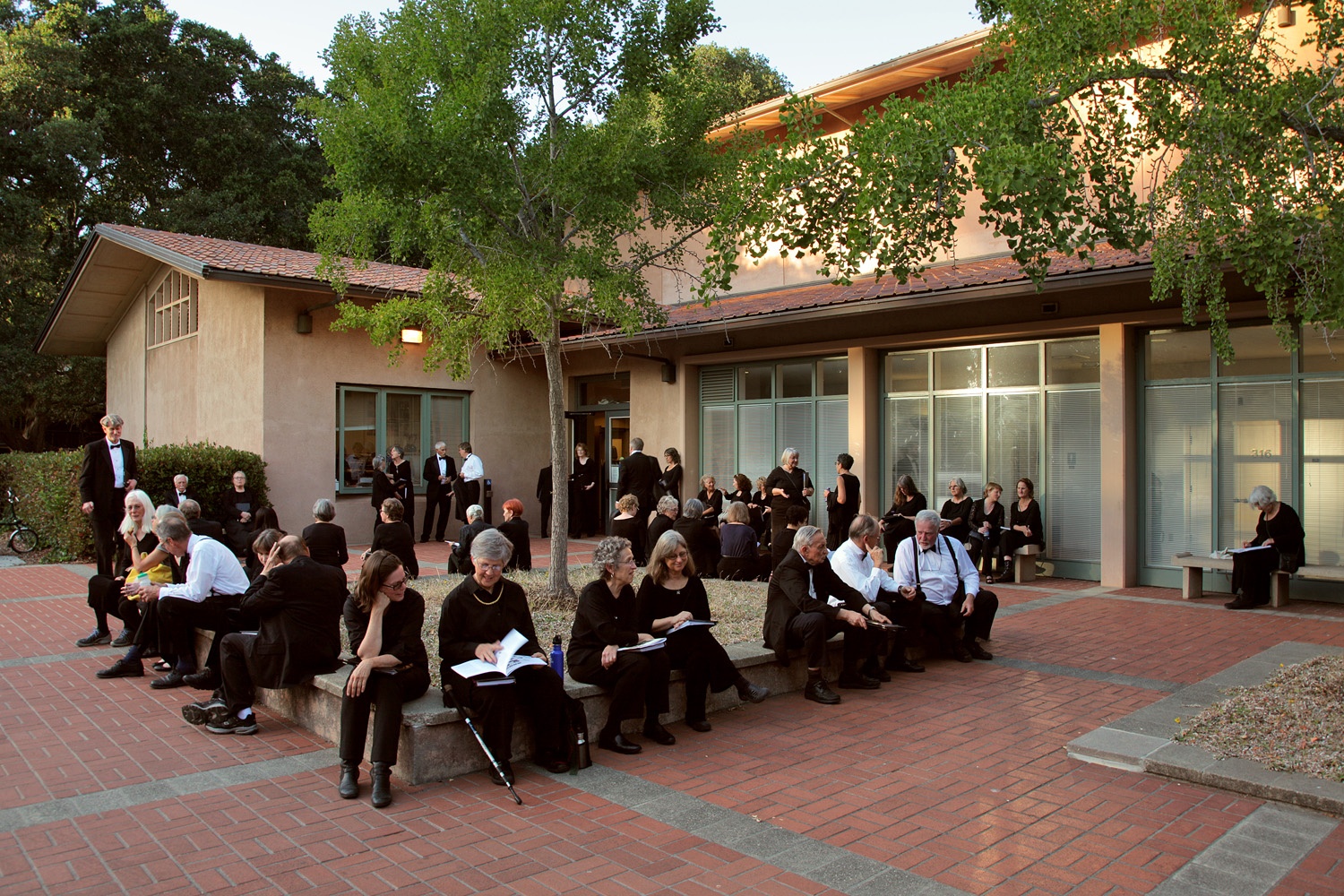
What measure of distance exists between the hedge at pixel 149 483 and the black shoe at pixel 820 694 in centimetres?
963

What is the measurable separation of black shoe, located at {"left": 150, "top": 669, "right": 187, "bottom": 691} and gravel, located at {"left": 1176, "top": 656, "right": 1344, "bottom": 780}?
659cm

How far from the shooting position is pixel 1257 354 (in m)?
10.6

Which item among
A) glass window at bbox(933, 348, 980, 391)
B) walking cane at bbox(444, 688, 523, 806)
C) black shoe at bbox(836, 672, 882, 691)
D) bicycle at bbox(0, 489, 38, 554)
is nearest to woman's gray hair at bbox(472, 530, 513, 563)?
walking cane at bbox(444, 688, 523, 806)

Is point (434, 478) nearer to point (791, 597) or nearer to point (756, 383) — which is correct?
point (756, 383)

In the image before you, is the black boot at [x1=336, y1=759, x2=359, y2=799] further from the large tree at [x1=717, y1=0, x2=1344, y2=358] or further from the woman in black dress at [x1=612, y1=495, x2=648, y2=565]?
the woman in black dress at [x1=612, y1=495, x2=648, y2=565]

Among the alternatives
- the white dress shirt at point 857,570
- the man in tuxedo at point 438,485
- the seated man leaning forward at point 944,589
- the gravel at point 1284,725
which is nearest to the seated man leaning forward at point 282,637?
the white dress shirt at point 857,570

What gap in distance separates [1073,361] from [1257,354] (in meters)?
2.00

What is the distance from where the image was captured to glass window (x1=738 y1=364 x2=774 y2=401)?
1522cm

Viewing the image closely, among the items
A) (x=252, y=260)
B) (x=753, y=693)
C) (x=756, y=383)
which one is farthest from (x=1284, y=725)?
(x=252, y=260)

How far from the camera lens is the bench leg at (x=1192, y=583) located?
1051cm

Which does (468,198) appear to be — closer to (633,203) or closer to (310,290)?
(633,203)

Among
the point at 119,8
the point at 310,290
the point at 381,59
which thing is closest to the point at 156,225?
the point at 119,8

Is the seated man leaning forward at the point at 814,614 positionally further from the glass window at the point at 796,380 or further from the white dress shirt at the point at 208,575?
the glass window at the point at 796,380

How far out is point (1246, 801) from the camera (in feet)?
15.1
